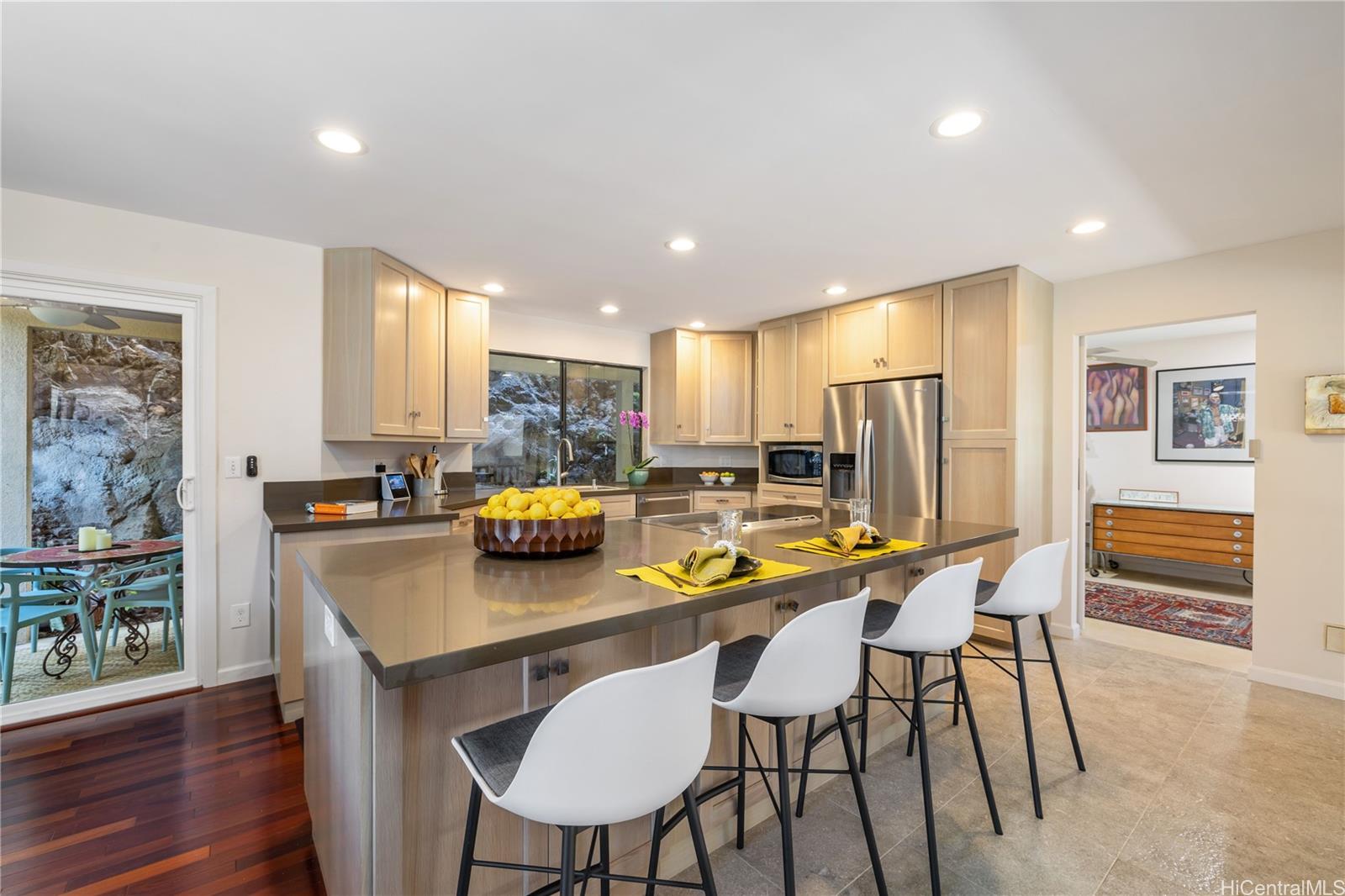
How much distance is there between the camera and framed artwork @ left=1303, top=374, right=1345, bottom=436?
2852mm

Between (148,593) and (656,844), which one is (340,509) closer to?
(148,593)

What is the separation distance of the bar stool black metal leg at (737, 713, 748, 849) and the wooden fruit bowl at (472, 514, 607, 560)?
0.70 metres

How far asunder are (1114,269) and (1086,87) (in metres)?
2.39

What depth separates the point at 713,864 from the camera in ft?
5.55

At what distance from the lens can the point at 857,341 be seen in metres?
4.25

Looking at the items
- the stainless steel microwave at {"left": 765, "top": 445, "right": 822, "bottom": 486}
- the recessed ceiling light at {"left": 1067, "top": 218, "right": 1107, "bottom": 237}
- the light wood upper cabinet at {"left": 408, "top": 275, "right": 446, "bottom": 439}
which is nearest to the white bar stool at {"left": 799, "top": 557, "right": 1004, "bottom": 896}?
the recessed ceiling light at {"left": 1067, "top": 218, "right": 1107, "bottom": 237}

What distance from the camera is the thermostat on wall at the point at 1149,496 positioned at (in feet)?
17.6

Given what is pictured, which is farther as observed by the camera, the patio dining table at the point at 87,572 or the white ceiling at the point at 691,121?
the patio dining table at the point at 87,572

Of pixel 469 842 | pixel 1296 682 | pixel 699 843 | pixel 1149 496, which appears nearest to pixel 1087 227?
pixel 1296 682

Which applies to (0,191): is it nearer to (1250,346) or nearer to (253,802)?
(253,802)

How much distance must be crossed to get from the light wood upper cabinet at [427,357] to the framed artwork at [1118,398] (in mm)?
5927

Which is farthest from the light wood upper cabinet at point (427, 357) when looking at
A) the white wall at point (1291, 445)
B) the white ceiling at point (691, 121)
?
the white wall at point (1291, 445)

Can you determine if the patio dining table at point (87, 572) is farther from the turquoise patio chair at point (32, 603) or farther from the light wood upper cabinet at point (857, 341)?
the light wood upper cabinet at point (857, 341)

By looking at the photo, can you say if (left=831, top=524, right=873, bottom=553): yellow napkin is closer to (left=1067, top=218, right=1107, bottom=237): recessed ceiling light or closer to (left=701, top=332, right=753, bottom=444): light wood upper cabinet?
(left=1067, top=218, right=1107, bottom=237): recessed ceiling light
